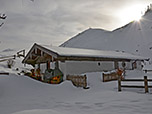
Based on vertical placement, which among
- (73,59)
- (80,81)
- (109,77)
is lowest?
(80,81)

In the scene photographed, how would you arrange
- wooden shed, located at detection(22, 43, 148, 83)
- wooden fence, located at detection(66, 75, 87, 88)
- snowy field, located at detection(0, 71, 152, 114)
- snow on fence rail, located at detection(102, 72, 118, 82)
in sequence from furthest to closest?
wooden shed, located at detection(22, 43, 148, 83) < snow on fence rail, located at detection(102, 72, 118, 82) < wooden fence, located at detection(66, 75, 87, 88) < snowy field, located at detection(0, 71, 152, 114)

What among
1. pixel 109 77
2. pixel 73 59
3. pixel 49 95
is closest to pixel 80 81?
pixel 73 59

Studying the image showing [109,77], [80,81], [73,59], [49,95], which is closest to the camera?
[49,95]

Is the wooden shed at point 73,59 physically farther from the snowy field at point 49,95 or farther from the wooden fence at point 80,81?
the snowy field at point 49,95

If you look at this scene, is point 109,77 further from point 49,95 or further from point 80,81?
point 49,95

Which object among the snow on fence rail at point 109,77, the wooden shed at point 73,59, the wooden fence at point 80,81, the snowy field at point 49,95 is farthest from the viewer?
the wooden shed at point 73,59

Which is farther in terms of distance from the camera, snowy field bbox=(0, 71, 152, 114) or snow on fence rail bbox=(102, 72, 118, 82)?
snow on fence rail bbox=(102, 72, 118, 82)

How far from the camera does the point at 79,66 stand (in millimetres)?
15953

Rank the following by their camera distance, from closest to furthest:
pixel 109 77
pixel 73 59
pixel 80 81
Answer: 1. pixel 80 81
2. pixel 109 77
3. pixel 73 59

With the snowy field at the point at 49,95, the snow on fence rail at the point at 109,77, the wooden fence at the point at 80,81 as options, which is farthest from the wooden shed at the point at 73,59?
the snowy field at the point at 49,95

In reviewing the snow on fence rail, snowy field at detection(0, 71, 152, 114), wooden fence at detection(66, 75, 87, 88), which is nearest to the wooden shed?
wooden fence at detection(66, 75, 87, 88)

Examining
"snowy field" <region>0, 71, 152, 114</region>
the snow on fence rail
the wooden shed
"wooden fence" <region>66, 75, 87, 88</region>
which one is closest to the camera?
"snowy field" <region>0, 71, 152, 114</region>

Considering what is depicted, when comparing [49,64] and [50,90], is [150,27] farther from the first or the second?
[50,90]

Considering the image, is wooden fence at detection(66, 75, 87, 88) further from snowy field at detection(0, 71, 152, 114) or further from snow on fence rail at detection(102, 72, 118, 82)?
snow on fence rail at detection(102, 72, 118, 82)
